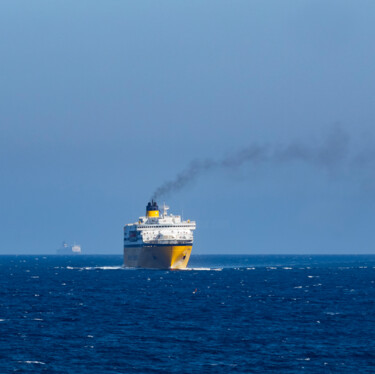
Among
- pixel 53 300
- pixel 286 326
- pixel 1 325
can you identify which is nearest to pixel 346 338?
pixel 286 326

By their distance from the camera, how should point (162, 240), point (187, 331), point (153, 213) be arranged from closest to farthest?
1. point (187, 331)
2. point (162, 240)
3. point (153, 213)

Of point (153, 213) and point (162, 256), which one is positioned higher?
point (153, 213)

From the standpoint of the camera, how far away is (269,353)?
200ft

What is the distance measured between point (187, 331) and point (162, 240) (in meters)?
97.7

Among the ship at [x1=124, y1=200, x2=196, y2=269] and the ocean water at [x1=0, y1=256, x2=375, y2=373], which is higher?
the ship at [x1=124, y1=200, x2=196, y2=269]

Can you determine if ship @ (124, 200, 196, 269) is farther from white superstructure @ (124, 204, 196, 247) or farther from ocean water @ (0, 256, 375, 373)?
ocean water @ (0, 256, 375, 373)

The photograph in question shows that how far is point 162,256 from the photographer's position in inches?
6816

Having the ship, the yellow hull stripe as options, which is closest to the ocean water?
the ship

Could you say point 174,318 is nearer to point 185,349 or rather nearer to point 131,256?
point 185,349

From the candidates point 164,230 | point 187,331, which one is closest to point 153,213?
point 164,230

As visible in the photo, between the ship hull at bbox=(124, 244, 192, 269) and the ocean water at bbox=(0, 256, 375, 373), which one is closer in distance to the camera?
the ocean water at bbox=(0, 256, 375, 373)

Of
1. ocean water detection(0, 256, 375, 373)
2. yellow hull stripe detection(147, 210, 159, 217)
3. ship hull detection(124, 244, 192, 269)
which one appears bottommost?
ocean water detection(0, 256, 375, 373)

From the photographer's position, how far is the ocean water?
5650 cm

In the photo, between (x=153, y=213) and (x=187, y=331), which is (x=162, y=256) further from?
(x=187, y=331)
